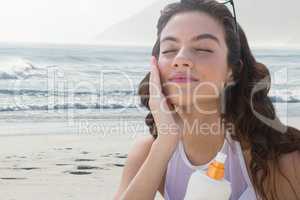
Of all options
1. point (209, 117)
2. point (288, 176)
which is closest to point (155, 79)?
point (209, 117)

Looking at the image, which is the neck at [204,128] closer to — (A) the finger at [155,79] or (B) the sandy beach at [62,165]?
(A) the finger at [155,79]

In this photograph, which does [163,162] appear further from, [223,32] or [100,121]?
[100,121]

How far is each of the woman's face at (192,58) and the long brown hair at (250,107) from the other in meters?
0.05

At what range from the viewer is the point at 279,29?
1033 inches

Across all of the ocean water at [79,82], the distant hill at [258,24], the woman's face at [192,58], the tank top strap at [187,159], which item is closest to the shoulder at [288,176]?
the tank top strap at [187,159]

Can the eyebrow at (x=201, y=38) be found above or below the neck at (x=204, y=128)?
above

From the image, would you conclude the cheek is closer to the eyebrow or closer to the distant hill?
the eyebrow

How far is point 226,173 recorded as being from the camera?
91.3 inches

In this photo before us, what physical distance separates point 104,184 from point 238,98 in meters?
2.79

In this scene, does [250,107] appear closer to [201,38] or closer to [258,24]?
[201,38]

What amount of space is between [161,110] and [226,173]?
424 mm

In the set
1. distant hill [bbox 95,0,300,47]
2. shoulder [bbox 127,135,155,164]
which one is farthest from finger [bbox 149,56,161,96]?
distant hill [bbox 95,0,300,47]

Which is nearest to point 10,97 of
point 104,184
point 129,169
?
point 104,184

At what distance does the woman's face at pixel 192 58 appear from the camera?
2.20 m
